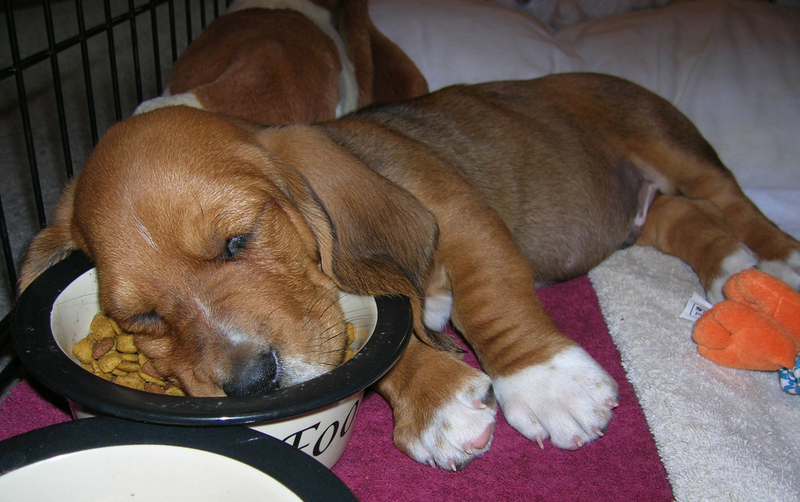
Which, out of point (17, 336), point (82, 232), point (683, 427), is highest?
point (82, 232)

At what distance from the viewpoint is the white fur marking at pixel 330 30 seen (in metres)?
3.11

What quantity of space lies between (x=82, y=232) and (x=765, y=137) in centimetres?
317

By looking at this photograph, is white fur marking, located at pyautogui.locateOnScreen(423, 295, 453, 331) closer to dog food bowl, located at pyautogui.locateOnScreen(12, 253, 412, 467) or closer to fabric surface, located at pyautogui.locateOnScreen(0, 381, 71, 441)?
dog food bowl, located at pyautogui.locateOnScreen(12, 253, 412, 467)

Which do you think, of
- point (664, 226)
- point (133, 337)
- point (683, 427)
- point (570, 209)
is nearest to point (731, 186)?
point (664, 226)

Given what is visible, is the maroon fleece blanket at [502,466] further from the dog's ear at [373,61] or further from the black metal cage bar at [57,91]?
the dog's ear at [373,61]

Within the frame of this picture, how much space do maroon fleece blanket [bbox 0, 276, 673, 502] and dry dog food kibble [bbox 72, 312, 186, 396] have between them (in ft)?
1.20

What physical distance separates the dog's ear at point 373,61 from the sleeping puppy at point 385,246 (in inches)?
24.6

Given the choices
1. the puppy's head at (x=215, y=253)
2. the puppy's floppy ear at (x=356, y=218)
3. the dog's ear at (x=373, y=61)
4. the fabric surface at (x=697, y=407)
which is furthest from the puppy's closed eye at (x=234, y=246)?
the dog's ear at (x=373, y=61)

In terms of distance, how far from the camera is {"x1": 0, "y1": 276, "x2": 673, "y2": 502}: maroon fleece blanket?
175cm

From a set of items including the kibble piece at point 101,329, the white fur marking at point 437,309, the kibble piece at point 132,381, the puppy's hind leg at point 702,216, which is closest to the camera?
the kibble piece at point 132,381

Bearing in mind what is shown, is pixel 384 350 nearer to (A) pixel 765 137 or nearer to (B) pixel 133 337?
(B) pixel 133 337

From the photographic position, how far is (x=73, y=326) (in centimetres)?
180

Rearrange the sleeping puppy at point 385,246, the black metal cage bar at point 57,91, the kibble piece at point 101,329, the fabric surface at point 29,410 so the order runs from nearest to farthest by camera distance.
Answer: the sleeping puppy at point 385,246 < the kibble piece at point 101,329 < the fabric surface at point 29,410 < the black metal cage bar at point 57,91

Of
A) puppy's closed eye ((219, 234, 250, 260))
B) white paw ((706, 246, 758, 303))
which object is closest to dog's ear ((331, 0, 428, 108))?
white paw ((706, 246, 758, 303))
